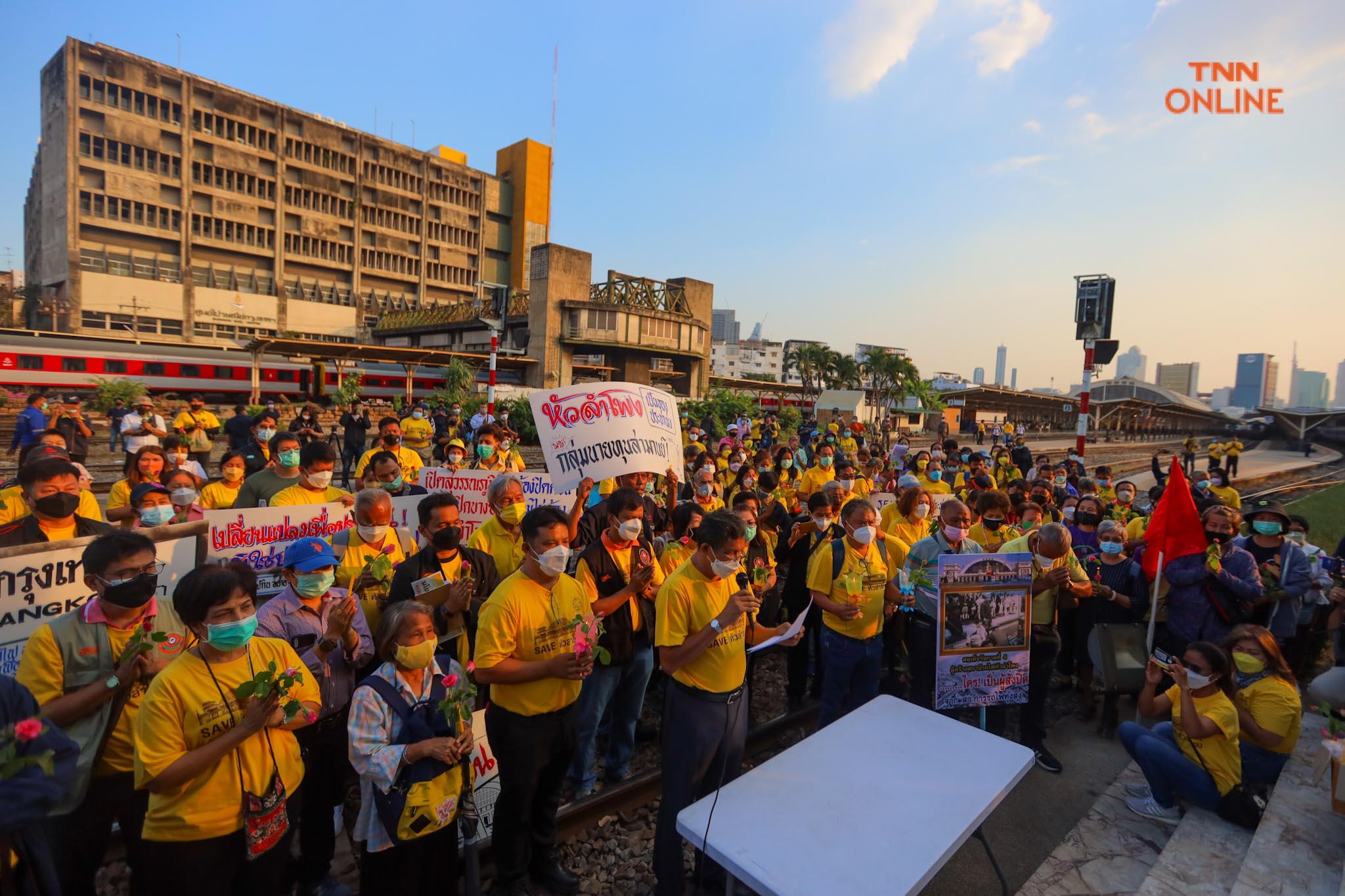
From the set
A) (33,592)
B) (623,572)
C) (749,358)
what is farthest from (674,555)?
(749,358)

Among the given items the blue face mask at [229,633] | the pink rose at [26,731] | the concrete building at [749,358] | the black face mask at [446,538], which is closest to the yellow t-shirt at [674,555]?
the black face mask at [446,538]

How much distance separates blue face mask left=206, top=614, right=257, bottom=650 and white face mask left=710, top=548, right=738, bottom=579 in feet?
7.03

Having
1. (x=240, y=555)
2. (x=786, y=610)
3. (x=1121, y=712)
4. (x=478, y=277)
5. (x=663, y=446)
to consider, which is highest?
(x=478, y=277)

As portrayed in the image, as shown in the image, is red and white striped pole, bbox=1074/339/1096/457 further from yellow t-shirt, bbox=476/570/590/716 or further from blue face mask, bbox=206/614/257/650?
blue face mask, bbox=206/614/257/650

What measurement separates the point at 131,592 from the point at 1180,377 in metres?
222

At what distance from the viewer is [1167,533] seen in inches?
226

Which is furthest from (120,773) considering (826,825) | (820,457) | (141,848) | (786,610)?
(820,457)

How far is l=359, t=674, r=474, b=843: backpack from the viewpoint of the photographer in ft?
9.25

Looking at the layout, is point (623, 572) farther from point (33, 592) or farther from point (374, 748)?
point (33, 592)

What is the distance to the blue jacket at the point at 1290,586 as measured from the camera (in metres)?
5.85

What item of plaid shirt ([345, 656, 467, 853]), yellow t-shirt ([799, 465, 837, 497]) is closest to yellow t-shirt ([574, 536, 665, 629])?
plaid shirt ([345, 656, 467, 853])

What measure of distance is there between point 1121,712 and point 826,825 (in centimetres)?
489

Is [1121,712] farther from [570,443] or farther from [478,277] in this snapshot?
[478,277]

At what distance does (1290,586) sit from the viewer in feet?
19.2
